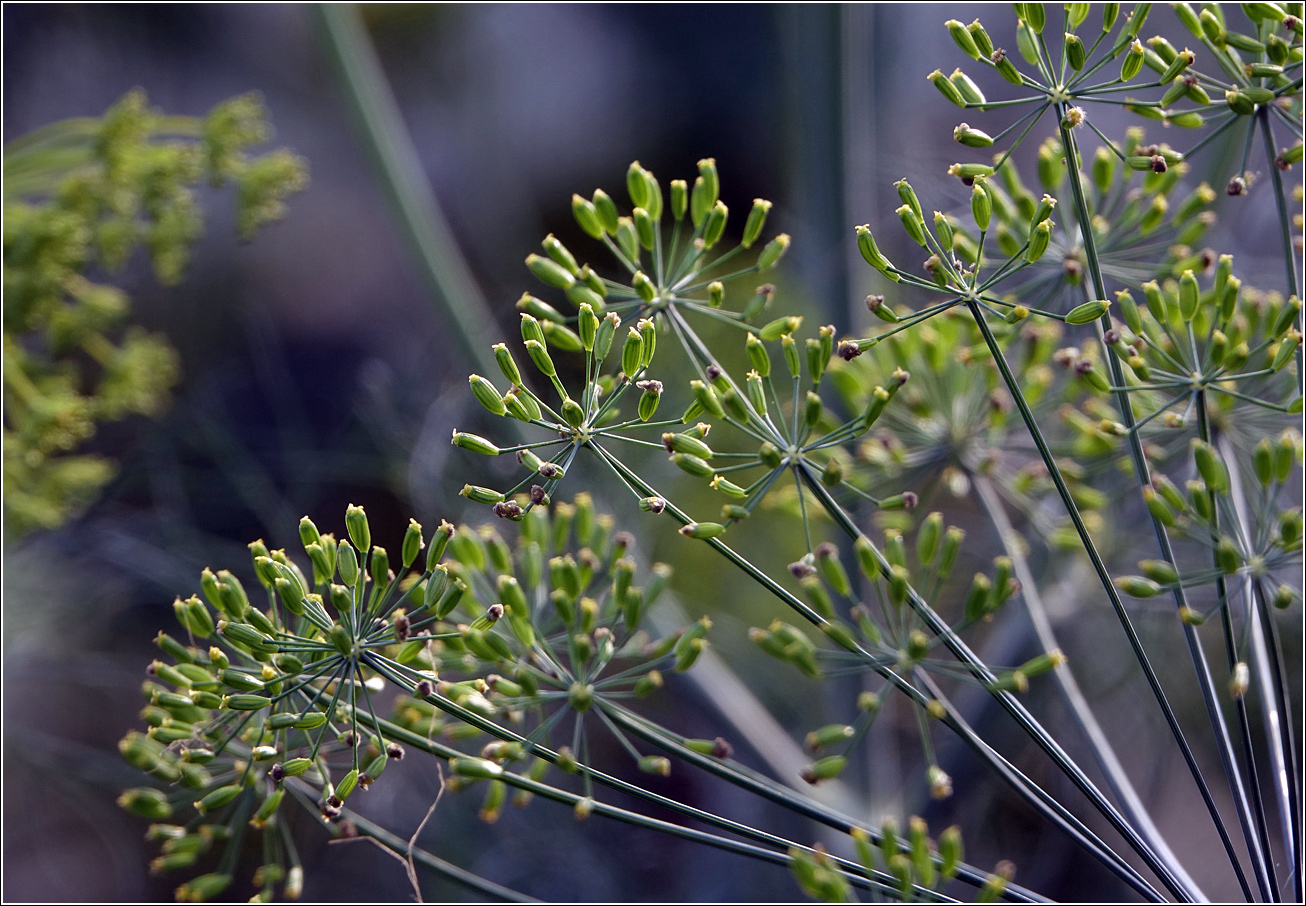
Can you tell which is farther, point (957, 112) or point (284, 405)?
point (957, 112)

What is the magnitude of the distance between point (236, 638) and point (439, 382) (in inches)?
57.4

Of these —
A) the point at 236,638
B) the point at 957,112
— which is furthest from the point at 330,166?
the point at 236,638

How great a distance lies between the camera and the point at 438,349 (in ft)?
7.15

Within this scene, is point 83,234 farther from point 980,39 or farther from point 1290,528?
point 1290,528

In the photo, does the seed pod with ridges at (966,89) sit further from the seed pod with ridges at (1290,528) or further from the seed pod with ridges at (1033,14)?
the seed pod with ridges at (1290,528)

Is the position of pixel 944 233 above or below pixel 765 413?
above

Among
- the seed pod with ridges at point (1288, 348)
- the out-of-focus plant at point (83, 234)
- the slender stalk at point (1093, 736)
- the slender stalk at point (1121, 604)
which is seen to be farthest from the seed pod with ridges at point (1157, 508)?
the out-of-focus plant at point (83, 234)

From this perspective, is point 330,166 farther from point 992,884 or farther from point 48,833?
point 992,884

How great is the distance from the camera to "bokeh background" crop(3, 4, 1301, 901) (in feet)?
5.45

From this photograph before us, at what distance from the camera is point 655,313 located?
0.69 metres

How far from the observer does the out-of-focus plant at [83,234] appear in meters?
1.15

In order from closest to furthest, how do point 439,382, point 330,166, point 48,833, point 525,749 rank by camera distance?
point 525,749 → point 439,382 → point 48,833 → point 330,166

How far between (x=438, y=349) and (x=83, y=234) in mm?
1038

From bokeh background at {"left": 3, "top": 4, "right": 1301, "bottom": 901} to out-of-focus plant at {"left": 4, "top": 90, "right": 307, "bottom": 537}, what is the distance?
1.02 feet
